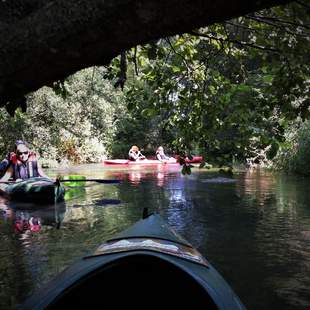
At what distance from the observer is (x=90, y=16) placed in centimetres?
162

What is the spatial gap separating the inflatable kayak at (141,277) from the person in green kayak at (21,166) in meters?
9.04

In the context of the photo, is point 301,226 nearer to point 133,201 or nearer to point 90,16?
point 133,201

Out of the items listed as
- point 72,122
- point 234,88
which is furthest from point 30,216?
point 72,122

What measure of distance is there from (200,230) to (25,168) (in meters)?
5.74

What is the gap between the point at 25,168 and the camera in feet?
40.3

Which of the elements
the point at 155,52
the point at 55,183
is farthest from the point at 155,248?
the point at 55,183

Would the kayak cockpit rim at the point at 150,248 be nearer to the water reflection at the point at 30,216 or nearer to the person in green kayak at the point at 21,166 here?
the water reflection at the point at 30,216

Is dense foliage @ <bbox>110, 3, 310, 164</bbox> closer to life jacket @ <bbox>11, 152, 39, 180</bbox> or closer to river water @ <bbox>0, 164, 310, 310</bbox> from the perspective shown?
river water @ <bbox>0, 164, 310, 310</bbox>

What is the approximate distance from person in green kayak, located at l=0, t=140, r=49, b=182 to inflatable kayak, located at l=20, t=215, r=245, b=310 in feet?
29.7

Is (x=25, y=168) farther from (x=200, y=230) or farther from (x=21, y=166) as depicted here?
(x=200, y=230)

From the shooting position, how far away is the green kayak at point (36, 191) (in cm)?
1091

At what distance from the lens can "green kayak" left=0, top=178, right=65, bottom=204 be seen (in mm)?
10906

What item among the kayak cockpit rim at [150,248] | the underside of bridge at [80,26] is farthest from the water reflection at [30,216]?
the underside of bridge at [80,26]

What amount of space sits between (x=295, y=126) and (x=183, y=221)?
39.5ft
